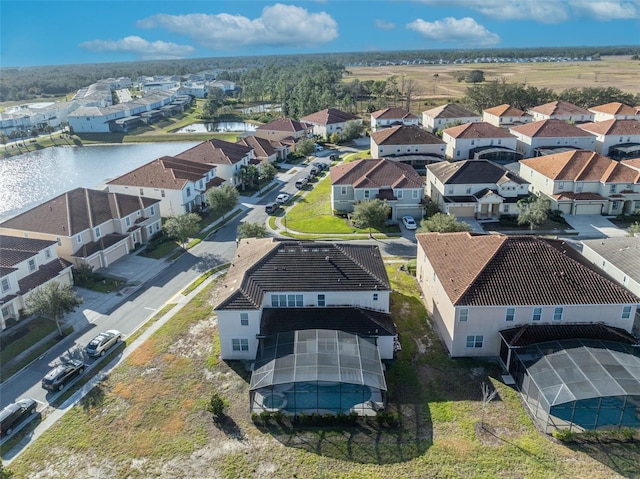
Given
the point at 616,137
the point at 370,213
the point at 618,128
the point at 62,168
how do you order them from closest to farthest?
the point at 370,213 → the point at 616,137 → the point at 618,128 → the point at 62,168

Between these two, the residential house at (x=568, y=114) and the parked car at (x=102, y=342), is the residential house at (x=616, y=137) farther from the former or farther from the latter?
the parked car at (x=102, y=342)

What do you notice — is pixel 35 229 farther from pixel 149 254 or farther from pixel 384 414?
pixel 384 414

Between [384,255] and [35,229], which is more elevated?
[35,229]

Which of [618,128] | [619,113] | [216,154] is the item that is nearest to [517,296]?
[216,154]

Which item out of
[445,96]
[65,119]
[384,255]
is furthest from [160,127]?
[384,255]

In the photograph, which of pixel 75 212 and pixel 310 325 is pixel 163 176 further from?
pixel 310 325
